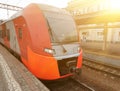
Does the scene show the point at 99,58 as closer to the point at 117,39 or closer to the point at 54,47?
the point at 54,47

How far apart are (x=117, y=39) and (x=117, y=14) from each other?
1897 centimetres

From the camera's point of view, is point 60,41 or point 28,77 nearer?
point 28,77

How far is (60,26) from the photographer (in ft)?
16.2

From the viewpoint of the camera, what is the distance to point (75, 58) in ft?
16.2

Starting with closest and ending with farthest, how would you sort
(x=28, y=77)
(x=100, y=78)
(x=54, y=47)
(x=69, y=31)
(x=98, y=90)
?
(x=28, y=77) → (x=54, y=47) → (x=98, y=90) → (x=69, y=31) → (x=100, y=78)

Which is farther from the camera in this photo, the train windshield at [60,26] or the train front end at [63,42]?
the train windshield at [60,26]

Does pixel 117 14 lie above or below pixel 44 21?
above

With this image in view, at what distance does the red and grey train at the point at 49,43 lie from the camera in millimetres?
4344

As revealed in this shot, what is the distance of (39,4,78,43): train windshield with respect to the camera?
15.3ft

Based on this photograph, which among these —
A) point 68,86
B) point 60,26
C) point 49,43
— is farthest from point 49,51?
point 68,86

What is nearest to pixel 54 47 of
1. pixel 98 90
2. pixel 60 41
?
pixel 60 41

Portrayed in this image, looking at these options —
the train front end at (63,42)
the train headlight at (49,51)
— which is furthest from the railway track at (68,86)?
the train headlight at (49,51)

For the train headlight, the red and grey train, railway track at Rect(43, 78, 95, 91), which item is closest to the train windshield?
the red and grey train

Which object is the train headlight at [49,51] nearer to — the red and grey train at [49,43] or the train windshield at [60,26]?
the red and grey train at [49,43]
